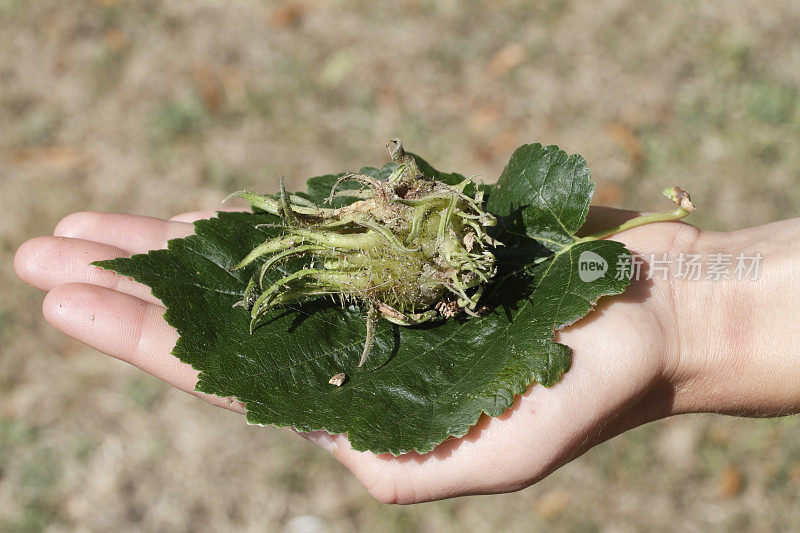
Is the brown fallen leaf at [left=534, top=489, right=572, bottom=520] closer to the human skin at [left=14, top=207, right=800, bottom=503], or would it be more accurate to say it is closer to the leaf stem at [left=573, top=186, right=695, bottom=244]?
the human skin at [left=14, top=207, right=800, bottom=503]

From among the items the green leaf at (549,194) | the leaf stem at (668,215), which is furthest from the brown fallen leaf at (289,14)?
the leaf stem at (668,215)

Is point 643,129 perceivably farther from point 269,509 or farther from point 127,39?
point 127,39

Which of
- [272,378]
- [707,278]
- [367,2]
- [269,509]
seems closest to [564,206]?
[707,278]

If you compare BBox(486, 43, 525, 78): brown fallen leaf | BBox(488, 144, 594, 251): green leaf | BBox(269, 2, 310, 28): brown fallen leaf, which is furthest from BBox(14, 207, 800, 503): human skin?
BBox(269, 2, 310, 28): brown fallen leaf

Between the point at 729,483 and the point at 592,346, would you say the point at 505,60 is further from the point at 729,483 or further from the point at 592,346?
the point at 592,346

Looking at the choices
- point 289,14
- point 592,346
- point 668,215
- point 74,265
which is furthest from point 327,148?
point 592,346

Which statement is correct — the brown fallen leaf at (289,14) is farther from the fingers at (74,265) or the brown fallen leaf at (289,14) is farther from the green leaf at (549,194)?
the green leaf at (549,194)
